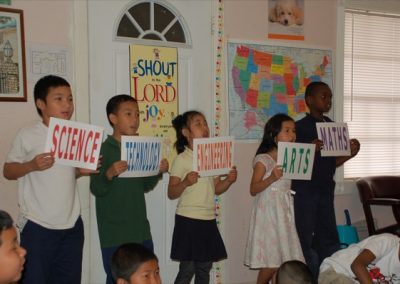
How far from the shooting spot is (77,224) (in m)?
2.64

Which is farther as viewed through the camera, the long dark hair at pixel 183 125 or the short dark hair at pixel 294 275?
the long dark hair at pixel 183 125

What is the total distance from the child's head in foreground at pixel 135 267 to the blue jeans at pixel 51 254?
0.70 metres

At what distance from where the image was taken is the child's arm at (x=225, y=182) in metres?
3.13

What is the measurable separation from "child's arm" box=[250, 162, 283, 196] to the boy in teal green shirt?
0.81 metres

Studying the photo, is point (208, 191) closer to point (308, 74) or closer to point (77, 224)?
point (77, 224)

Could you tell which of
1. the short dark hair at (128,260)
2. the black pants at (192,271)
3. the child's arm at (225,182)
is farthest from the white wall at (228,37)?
the short dark hair at (128,260)

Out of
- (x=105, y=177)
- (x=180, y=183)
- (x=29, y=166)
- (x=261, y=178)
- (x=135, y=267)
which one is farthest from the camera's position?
(x=261, y=178)

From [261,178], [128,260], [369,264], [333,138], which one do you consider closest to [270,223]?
[261,178]

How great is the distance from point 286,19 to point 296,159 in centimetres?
152

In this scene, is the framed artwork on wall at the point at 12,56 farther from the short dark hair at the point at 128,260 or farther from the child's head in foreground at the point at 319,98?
the child's head in foreground at the point at 319,98

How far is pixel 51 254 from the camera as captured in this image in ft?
8.25

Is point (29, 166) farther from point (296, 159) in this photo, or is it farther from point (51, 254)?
point (296, 159)

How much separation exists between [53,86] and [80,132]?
312 mm

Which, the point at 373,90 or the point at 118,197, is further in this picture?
the point at 373,90
